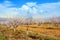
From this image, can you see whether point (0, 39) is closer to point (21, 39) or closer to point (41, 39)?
point (21, 39)

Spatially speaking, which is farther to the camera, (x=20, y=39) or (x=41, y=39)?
(x=41, y=39)

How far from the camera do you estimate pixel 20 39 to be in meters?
36.0

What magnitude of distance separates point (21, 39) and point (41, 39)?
5.55m

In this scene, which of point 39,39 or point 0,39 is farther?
point 39,39

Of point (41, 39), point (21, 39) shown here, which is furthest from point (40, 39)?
point (21, 39)

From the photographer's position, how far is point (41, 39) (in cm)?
3972

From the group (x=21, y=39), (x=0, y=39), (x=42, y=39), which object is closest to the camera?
(x=0, y=39)

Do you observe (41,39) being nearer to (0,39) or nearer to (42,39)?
(42,39)

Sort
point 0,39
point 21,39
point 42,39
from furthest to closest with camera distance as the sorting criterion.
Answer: point 42,39
point 21,39
point 0,39

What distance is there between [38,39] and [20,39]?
4951 millimetres

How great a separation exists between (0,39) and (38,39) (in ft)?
42.0

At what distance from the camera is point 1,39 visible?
1126 inches

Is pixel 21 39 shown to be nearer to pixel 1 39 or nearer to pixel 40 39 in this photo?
pixel 40 39

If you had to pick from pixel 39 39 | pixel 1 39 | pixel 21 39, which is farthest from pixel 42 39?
pixel 1 39
